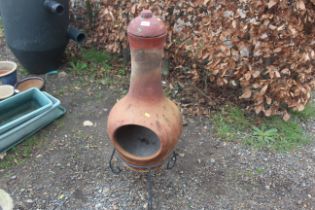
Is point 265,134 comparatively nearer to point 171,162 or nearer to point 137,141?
point 171,162

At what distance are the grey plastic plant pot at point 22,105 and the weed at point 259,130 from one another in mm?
1553

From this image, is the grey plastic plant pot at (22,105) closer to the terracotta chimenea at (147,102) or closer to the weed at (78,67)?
the weed at (78,67)

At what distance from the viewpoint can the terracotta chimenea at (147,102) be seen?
203 cm

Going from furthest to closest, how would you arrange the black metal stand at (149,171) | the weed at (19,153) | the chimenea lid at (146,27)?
the weed at (19,153) → the black metal stand at (149,171) → the chimenea lid at (146,27)

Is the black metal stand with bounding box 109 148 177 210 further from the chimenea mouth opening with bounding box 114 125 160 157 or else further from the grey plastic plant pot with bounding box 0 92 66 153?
the grey plastic plant pot with bounding box 0 92 66 153

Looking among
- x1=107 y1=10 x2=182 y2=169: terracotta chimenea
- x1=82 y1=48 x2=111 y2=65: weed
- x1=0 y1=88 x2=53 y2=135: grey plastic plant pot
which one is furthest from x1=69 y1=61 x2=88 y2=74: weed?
x1=107 y1=10 x2=182 y2=169: terracotta chimenea

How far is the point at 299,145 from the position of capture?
10.2ft

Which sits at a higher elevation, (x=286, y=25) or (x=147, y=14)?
(x=147, y=14)

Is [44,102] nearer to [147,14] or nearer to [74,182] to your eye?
[74,182]

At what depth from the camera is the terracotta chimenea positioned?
2.03 meters

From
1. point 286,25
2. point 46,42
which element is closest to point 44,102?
point 46,42

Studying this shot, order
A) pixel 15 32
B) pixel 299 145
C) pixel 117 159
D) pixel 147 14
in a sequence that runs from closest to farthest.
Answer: pixel 147 14 → pixel 117 159 → pixel 299 145 → pixel 15 32

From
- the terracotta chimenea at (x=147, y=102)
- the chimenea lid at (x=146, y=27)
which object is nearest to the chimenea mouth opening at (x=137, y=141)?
the terracotta chimenea at (x=147, y=102)

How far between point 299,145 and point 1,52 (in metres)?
3.57
